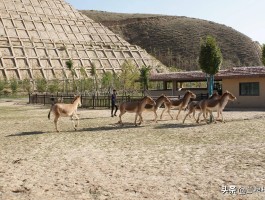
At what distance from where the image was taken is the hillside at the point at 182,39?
116000mm

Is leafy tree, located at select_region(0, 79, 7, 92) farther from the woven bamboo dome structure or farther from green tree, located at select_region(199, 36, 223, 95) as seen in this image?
green tree, located at select_region(199, 36, 223, 95)

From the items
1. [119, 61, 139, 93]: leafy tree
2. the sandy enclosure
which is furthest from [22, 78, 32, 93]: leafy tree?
the sandy enclosure

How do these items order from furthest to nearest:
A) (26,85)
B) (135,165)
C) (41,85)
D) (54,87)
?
1. (26,85)
2. (41,85)
3. (54,87)
4. (135,165)

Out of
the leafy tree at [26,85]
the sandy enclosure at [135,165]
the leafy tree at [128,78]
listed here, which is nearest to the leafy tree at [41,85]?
the leafy tree at [26,85]

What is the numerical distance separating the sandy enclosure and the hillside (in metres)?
89.7

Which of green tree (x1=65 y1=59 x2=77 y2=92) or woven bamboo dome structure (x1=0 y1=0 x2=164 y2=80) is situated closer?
green tree (x1=65 y1=59 x2=77 y2=92)

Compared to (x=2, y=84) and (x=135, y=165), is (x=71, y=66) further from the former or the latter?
(x=135, y=165)

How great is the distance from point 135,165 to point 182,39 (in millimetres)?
126070

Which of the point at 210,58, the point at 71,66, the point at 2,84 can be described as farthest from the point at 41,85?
the point at 210,58

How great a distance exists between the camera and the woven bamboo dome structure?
71.0m

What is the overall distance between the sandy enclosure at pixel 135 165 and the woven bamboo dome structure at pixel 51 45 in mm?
57313

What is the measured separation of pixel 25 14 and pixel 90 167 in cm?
8592

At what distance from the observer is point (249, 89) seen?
1262 inches

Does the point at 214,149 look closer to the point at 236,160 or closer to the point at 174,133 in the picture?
the point at 236,160
